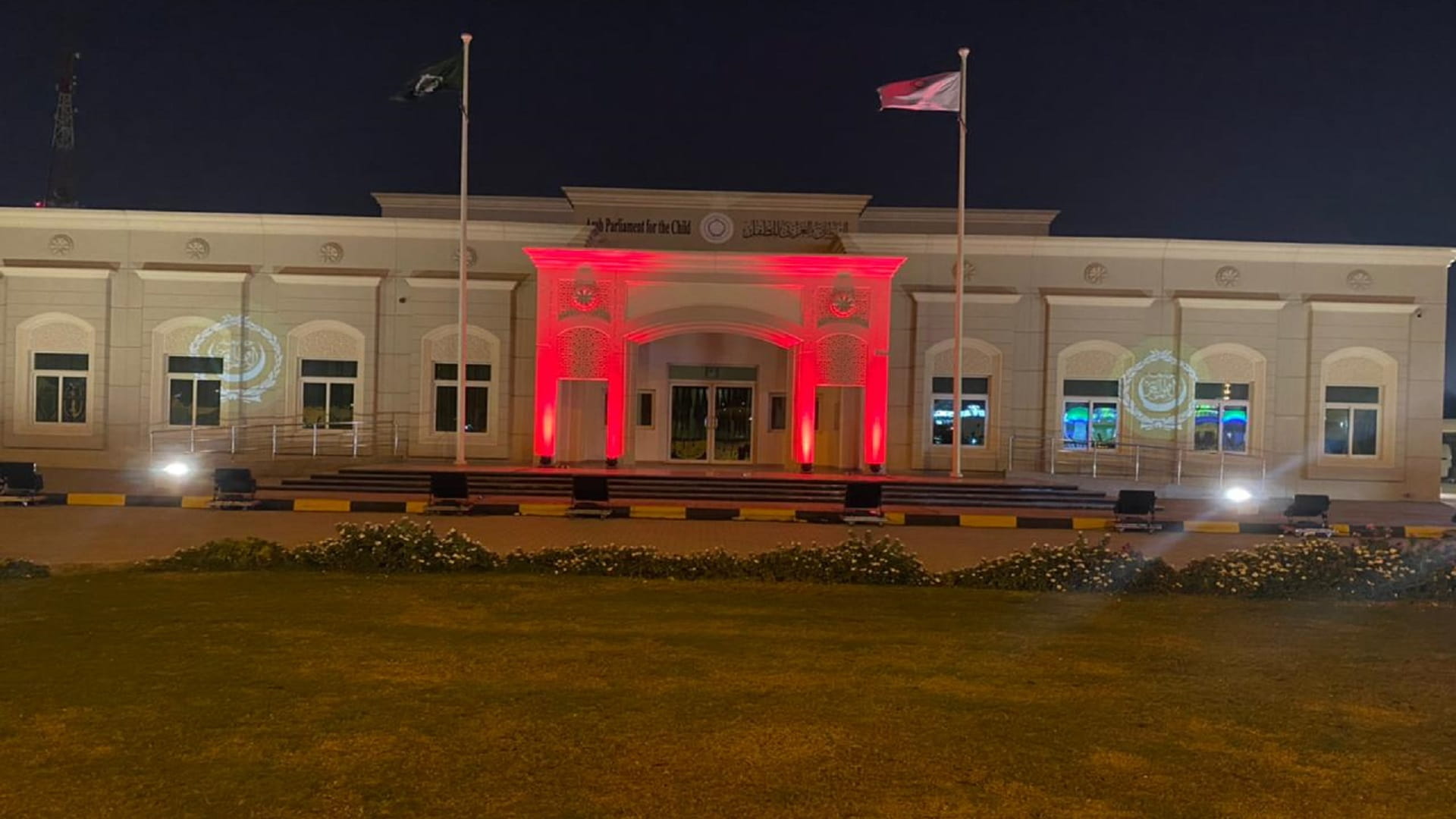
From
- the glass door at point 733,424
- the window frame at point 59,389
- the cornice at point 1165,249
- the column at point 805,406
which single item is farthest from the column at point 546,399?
the window frame at point 59,389

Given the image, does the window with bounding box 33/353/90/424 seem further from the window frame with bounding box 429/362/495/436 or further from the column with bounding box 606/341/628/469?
the column with bounding box 606/341/628/469

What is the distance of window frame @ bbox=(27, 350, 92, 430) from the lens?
24.2m

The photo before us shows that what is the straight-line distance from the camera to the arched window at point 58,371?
79.5 ft

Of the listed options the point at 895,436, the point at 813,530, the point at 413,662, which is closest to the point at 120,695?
the point at 413,662

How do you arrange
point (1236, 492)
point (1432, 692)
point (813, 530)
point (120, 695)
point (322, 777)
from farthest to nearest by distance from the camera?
1. point (1236, 492)
2. point (813, 530)
3. point (1432, 692)
4. point (120, 695)
5. point (322, 777)

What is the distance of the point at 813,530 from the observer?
16.2m

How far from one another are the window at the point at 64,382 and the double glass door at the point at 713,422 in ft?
48.2

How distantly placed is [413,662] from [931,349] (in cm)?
1993

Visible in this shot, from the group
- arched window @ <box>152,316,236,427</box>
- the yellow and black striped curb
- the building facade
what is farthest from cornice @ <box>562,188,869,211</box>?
the yellow and black striped curb

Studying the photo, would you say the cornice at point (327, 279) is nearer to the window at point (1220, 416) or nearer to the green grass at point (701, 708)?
the green grass at point (701, 708)

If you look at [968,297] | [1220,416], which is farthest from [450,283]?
[1220,416]

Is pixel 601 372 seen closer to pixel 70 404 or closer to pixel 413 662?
pixel 70 404

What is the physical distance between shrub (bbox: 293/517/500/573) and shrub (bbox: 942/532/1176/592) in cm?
504

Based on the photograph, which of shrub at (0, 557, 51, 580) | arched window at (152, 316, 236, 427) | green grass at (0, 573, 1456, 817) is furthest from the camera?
arched window at (152, 316, 236, 427)
